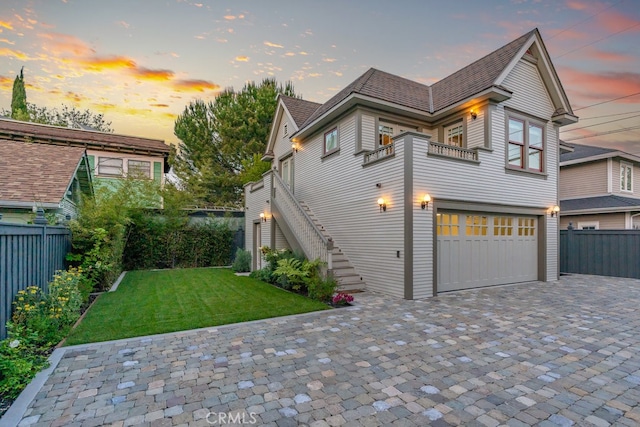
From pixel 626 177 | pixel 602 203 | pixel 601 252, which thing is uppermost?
pixel 626 177

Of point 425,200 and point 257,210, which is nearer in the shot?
point 425,200

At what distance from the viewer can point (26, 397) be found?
287 centimetres

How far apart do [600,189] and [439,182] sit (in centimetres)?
1364

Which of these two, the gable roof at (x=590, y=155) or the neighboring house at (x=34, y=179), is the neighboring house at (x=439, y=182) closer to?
the neighboring house at (x=34, y=179)

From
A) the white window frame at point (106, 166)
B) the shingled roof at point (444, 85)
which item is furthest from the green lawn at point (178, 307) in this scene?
the white window frame at point (106, 166)

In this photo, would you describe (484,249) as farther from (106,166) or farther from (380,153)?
(106,166)

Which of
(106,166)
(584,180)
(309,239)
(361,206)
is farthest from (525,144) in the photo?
(106,166)

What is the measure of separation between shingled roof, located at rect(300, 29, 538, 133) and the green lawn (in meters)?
6.12

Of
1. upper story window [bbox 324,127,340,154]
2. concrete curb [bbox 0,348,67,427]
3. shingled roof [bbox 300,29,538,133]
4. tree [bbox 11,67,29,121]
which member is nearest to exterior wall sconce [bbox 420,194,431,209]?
shingled roof [bbox 300,29,538,133]

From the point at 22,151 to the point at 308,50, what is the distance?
10.2 metres

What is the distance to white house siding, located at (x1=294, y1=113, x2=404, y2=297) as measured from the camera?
781cm

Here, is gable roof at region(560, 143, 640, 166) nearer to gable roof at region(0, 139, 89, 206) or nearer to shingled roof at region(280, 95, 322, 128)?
shingled roof at region(280, 95, 322, 128)

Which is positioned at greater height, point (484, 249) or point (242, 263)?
point (484, 249)

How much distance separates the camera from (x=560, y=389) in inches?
123
